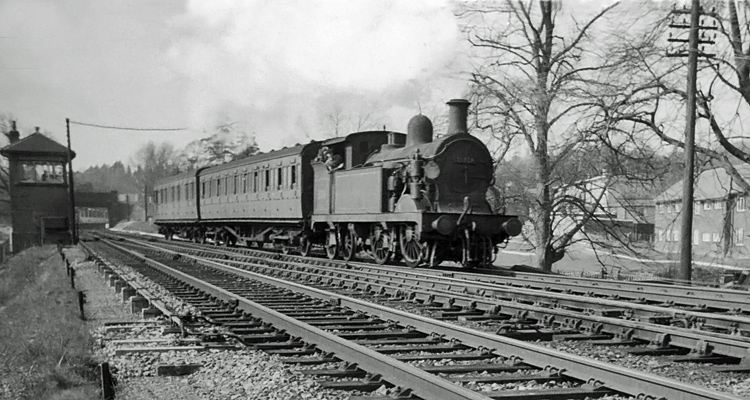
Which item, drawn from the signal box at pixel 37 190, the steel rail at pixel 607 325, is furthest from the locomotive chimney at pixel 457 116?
the signal box at pixel 37 190

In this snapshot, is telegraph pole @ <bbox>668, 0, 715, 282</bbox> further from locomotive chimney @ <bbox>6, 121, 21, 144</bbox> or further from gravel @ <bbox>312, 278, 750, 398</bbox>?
locomotive chimney @ <bbox>6, 121, 21, 144</bbox>

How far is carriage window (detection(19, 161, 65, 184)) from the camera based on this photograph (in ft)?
113

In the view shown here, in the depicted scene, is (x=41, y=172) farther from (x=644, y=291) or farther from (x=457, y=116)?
(x=644, y=291)

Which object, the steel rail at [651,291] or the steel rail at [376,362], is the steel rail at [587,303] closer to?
the steel rail at [651,291]

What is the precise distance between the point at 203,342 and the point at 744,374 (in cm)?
470

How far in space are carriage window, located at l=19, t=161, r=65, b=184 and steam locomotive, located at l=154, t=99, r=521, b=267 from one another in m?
18.2

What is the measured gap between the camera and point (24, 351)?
6.89 m

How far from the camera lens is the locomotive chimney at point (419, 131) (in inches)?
622

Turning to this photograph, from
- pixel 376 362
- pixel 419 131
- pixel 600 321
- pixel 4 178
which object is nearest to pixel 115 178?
pixel 4 178

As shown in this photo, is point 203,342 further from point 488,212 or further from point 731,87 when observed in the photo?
point 731,87

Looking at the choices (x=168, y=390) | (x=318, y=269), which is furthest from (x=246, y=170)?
(x=168, y=390)

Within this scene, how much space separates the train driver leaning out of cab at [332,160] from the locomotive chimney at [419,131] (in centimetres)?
217

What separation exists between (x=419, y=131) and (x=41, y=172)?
26.6 m

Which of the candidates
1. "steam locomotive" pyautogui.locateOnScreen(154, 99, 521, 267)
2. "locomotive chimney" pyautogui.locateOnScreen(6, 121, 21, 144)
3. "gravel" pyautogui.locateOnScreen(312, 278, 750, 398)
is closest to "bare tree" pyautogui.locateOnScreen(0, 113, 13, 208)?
"locomotive chimney" pyautogui.locateOnScreen(6, 121, 21, 144)
